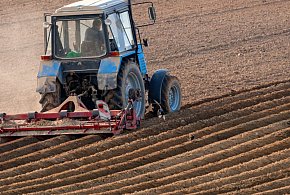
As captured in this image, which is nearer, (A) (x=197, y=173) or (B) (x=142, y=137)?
(A) (x=197, y=173)

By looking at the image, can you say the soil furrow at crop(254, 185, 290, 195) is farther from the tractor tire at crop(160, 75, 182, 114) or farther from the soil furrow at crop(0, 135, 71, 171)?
the tractor tire at crop(160, 75, 182, 114)

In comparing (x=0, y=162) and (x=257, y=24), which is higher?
(x=257, y=24)

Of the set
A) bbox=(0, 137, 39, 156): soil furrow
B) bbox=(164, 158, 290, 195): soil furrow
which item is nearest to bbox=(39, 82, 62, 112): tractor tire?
bbox=(0, 137, 39, 156): soil furrow

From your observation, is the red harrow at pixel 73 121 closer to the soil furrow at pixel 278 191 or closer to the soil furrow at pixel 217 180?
the soil furrow at pixel 217 180

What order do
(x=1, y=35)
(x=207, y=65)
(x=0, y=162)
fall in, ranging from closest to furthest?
1. (x=0, y=162)
2. (x=207, y=65)
3. (x=1, y=35)

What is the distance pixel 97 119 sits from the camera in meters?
12.3

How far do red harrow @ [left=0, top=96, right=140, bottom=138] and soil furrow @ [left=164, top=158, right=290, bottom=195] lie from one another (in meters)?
2.35

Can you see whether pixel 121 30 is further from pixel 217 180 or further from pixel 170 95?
pixel 217 180

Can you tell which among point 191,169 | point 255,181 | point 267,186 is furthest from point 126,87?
point 267,186

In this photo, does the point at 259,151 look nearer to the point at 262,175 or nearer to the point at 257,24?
the point at 262,175

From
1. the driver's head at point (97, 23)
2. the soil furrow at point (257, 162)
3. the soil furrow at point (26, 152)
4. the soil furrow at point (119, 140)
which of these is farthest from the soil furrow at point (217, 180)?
the driver's head at point (97, 23)

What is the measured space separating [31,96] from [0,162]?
514 centimetres

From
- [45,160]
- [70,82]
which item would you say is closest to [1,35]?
[70,82]

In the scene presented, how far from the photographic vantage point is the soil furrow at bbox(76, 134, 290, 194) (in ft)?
32.9
